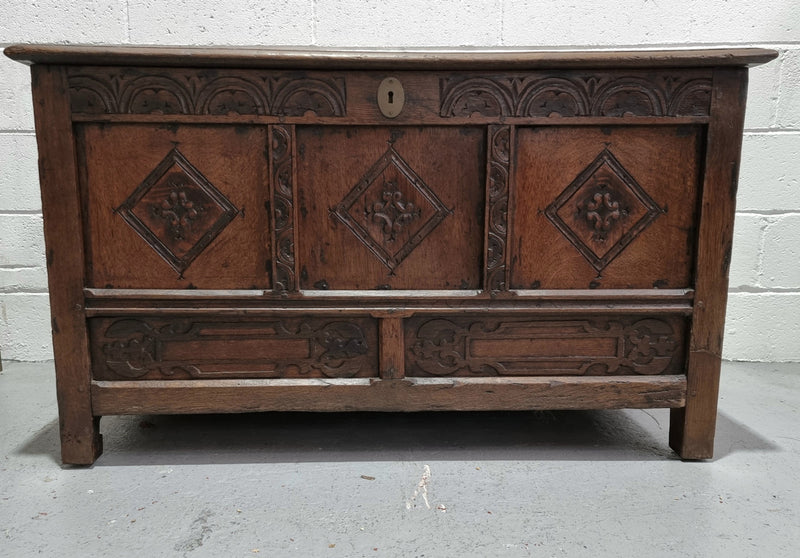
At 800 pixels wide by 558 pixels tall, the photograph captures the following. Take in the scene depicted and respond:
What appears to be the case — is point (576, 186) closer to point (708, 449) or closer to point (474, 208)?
point (474, 208)

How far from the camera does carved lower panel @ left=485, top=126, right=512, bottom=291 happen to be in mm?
1721

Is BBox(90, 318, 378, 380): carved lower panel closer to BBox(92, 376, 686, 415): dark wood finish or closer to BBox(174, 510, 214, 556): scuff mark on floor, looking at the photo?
BBox(92, 376, 686, 415): dark wood finish

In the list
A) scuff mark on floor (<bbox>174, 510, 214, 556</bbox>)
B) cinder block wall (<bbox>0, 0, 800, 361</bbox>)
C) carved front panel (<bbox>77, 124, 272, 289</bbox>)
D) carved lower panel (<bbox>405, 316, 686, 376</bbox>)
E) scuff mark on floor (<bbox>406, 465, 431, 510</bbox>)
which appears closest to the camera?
scuff mark on floor (<bbox>174, 510, 214, 556</bbox>)

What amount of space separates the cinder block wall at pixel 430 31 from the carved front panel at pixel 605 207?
106 cm

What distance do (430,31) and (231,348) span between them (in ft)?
5.23

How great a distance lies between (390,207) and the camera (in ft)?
5.81

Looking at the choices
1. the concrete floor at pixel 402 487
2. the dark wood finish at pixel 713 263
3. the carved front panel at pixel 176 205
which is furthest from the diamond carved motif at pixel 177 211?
the dark wood finish at pixel 713 263

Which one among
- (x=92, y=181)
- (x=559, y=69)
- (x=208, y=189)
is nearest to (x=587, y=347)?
(x=559, y=69)

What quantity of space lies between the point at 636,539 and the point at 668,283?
730 mm

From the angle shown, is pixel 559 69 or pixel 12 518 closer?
pixel 12 518

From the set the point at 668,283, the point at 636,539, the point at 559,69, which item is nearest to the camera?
the point at 636,539

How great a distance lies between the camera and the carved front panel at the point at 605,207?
174 centimetres

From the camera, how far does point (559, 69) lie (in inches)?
66.5

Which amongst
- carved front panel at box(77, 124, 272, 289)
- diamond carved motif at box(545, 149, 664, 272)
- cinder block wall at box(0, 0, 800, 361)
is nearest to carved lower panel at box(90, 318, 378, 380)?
carved front panel at box(77, 124, 272, 289)
